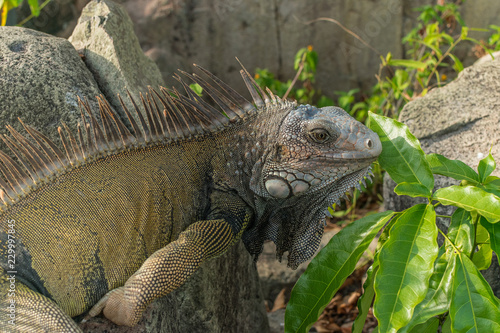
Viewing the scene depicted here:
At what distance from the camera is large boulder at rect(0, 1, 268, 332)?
2996 mm

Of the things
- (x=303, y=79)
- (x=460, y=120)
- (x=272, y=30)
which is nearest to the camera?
(x=460, y=120)

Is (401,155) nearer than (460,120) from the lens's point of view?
Yes

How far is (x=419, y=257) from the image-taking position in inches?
83.7

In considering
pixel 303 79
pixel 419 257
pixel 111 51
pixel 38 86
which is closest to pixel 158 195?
pixel 38 86

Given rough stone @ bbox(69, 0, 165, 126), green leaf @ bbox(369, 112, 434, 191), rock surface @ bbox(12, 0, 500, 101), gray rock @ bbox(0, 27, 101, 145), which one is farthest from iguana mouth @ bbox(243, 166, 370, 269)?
rock surface @ bbox(12, 0, 500, 101)

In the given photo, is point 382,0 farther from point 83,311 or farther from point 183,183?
point 83,311

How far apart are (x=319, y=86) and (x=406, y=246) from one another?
6.59 meters

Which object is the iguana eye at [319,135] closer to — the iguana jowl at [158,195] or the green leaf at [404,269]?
the iguana jowl at [158,195]

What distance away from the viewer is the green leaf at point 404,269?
206 cm

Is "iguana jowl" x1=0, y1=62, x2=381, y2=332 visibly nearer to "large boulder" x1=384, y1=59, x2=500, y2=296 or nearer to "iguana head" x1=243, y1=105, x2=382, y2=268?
"iguana head" x1=243, y1=105, x2=382, y2=268

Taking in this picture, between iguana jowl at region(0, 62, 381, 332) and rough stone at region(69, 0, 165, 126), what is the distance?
831 millimetres

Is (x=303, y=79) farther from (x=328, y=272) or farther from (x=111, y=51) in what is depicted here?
(x=328, y=272)

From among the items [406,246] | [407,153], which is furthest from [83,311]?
[407,153]

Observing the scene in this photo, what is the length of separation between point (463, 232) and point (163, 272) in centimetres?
145
